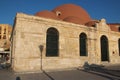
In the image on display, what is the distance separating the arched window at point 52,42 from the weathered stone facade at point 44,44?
0.36 metres

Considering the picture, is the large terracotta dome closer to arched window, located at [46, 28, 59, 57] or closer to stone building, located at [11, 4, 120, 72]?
stone building, located at [11, 4, 120, 72]

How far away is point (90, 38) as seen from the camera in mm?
15719

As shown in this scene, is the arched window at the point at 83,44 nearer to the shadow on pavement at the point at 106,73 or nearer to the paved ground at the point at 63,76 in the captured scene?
the shadow on pavement at the point at 106,73

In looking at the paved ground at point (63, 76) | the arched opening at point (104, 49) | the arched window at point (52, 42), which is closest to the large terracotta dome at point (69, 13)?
the arched opening at point (104, 49)

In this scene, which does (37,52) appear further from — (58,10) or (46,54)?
(58,10)

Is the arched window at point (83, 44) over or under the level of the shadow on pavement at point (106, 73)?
over

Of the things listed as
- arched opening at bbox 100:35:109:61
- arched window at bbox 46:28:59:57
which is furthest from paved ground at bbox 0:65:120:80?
arched opening at bbox 100:35:109:61

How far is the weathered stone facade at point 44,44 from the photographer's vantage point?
37.0 ft

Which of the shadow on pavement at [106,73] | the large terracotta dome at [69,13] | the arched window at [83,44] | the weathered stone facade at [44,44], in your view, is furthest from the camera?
the large terracotta dome at [69,13]

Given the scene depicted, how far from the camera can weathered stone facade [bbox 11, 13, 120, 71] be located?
1128 centimetres

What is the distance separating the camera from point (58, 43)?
44.0ft

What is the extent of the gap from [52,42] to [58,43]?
0.63 meters

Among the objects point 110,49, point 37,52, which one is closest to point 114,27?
point 110,49

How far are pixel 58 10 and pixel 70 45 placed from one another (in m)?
6.91
